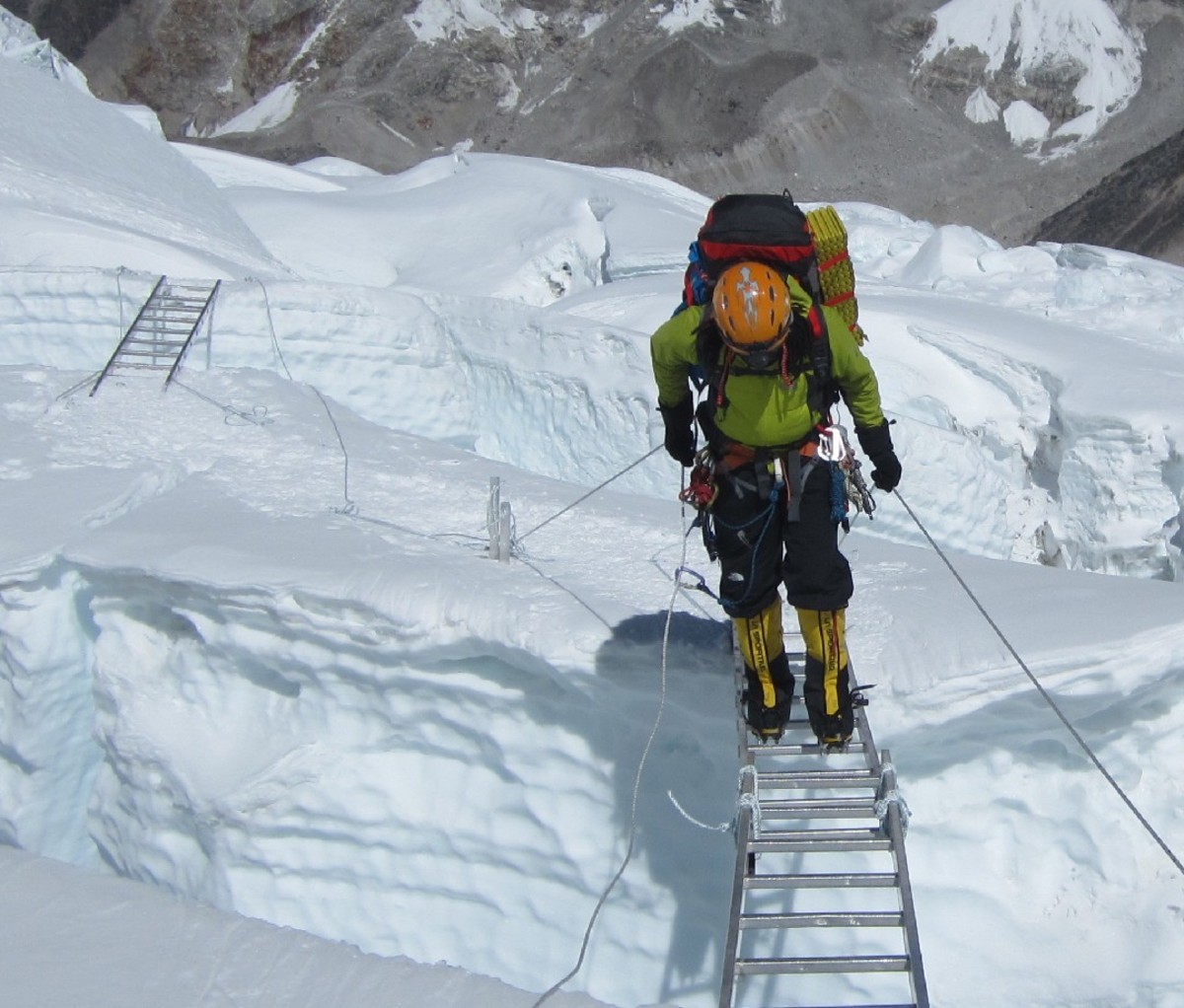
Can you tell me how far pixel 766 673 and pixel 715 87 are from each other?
111ft

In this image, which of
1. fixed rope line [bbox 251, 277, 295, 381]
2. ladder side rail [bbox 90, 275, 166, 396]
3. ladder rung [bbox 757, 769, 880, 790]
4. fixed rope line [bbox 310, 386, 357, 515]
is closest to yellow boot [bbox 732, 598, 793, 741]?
ladder rung [bbox 757, 769, 880, 790]

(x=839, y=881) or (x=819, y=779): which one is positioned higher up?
(x=819, y=779)

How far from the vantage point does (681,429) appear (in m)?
3.20

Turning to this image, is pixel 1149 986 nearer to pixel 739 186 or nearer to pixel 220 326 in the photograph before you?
pixel 220 326

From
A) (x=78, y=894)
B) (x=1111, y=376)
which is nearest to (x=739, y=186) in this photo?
(x=1111, y=376)

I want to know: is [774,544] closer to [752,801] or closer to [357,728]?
[752,801]

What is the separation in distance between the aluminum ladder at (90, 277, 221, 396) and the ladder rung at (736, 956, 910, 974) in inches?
178

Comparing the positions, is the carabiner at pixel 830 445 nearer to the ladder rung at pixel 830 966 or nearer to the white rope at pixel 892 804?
the white rope at pixel 892 804

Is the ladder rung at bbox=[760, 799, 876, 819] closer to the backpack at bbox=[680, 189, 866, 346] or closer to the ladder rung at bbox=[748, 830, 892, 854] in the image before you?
the ladder rung at bbox=[748, 830, 892, 854]

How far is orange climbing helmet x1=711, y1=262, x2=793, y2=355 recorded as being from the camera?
2.66 metres

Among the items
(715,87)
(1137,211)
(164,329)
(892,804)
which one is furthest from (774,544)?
(715,87)

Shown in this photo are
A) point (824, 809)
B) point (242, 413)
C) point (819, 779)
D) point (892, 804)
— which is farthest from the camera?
point (242, 413)

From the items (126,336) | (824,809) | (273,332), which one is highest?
(273,332)

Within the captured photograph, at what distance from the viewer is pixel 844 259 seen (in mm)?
3748
